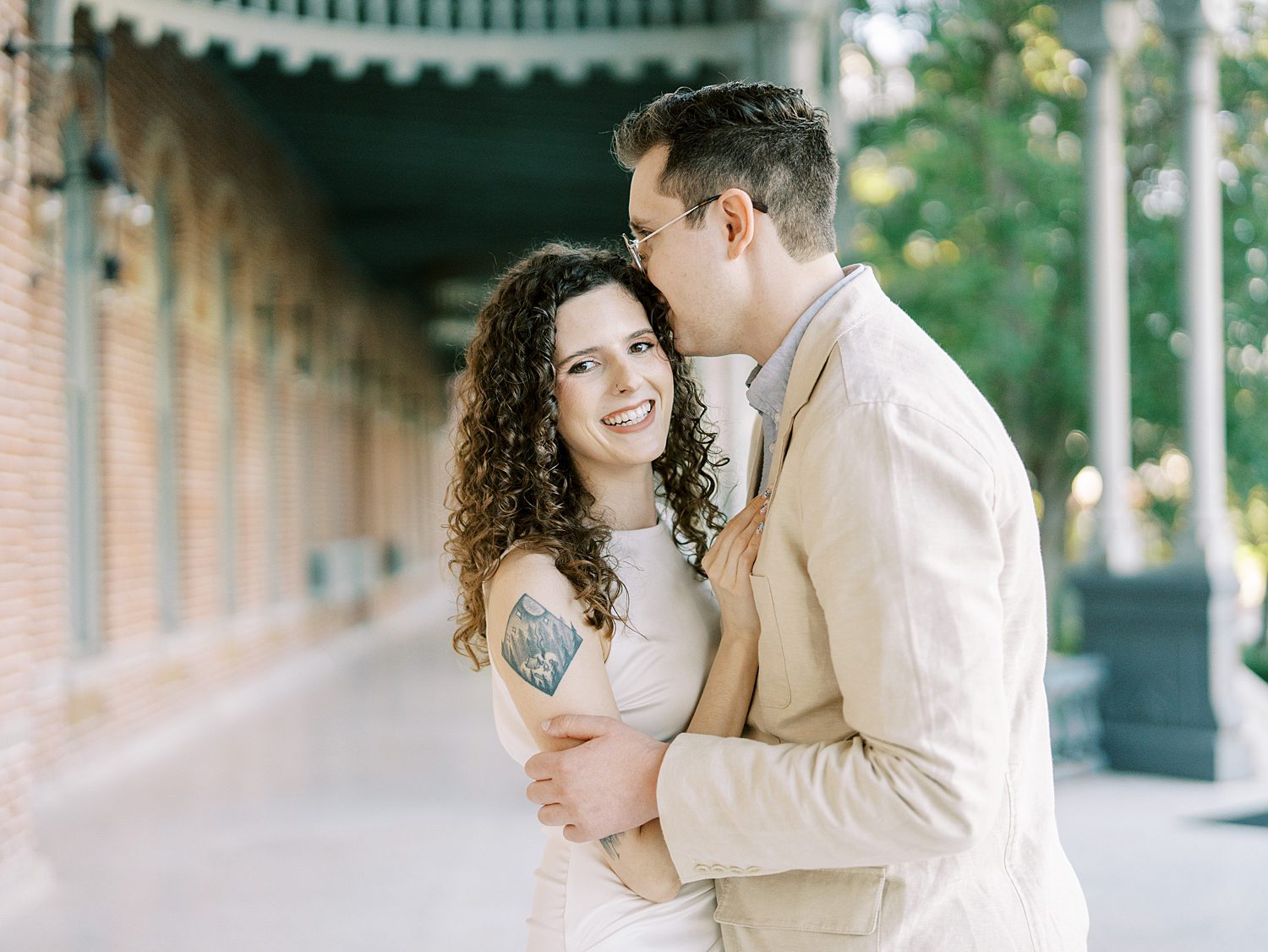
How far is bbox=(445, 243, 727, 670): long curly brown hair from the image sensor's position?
2012mm

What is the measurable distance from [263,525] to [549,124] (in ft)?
16.5

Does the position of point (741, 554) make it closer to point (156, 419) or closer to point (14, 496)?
point (14, 496)

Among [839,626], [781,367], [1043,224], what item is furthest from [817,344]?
[1043,224]

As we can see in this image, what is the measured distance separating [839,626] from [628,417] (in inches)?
26.2

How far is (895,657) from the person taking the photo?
1458 mm

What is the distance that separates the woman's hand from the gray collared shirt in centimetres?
8

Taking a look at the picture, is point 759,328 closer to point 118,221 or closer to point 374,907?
point 374,907

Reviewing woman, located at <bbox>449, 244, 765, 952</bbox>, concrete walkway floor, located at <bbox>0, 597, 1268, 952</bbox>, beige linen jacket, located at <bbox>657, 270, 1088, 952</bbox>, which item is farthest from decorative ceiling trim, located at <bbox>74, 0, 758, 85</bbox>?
beige linen jacket, located at <bbox>657, 270, 1088, 952</bbox>

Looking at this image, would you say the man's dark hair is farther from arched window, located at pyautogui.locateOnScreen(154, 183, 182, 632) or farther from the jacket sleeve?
arched window, located at pyautogui.locateOnScreen(154, 183, 182, 632)

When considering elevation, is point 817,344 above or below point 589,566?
above

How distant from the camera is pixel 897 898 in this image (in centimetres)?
164

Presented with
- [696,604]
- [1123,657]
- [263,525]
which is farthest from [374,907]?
[263,525]

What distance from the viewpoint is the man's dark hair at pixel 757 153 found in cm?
174

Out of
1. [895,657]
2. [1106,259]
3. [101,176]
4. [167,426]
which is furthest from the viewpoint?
[167,426]
